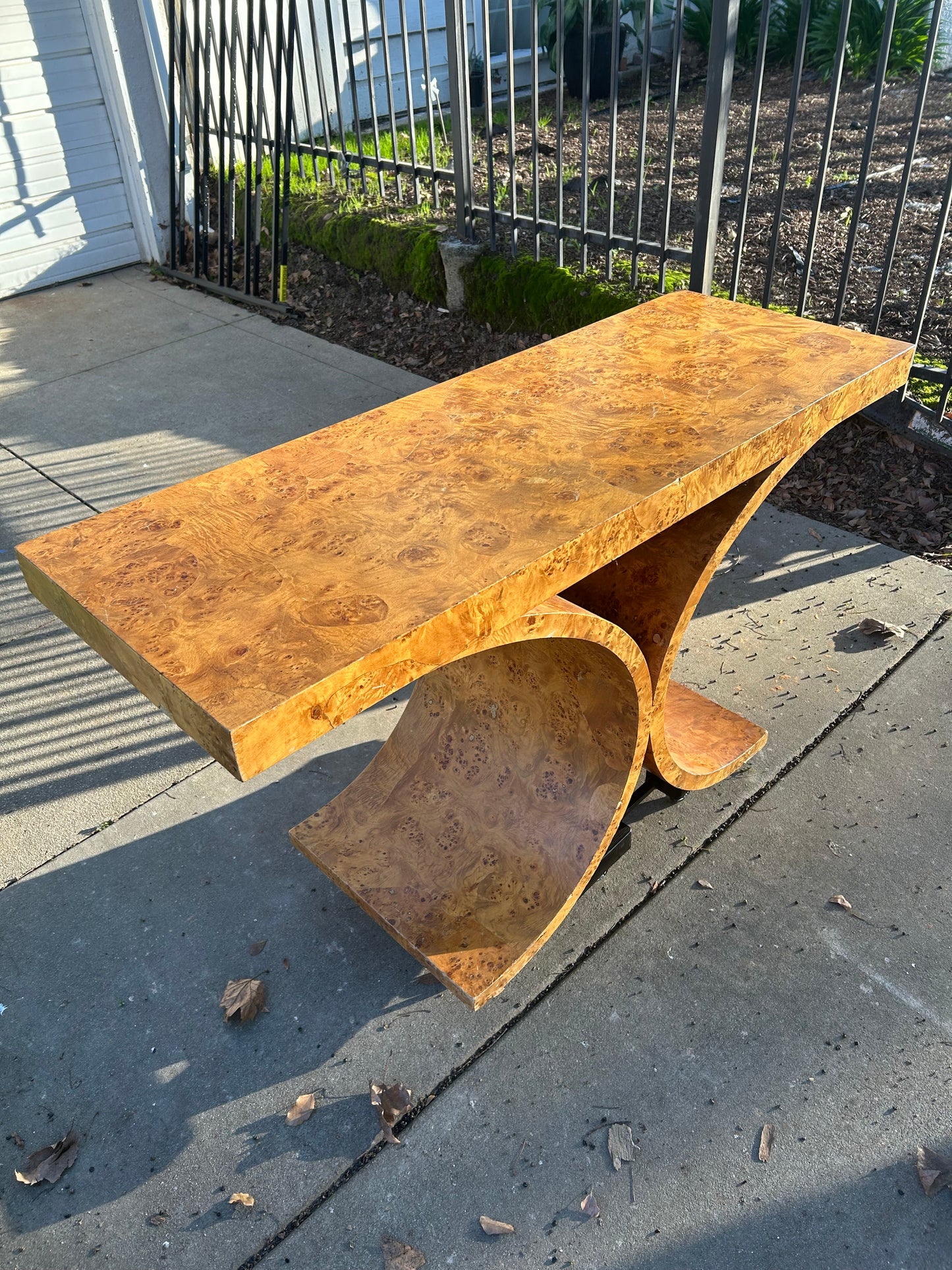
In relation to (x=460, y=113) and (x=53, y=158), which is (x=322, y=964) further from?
(x=53, y=158)

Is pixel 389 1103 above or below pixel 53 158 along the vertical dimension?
below

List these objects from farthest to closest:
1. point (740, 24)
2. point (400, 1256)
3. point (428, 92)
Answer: point (740, 24) < point (428, 92) < point (400, 1256)

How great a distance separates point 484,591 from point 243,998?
133 cm

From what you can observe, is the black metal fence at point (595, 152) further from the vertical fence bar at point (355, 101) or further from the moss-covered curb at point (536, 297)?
the moss-covered curb at point (536, 297)

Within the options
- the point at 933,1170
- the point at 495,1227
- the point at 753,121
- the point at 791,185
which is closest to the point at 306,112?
the point at 791,185

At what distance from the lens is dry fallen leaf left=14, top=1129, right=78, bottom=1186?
2.04 m

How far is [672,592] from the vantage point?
2.48 metres

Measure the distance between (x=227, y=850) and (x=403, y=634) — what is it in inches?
60.0

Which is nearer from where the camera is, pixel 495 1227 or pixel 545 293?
pixel 495 1227

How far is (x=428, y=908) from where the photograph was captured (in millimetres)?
2465

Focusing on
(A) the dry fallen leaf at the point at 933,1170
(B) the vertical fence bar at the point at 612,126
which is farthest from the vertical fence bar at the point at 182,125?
(A) the dry fallen leaf at the point at 933,1170

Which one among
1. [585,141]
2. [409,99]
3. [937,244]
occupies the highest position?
[409,99]

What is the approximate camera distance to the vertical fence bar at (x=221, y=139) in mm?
6410

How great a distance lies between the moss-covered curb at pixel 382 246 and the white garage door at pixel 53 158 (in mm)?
1624
